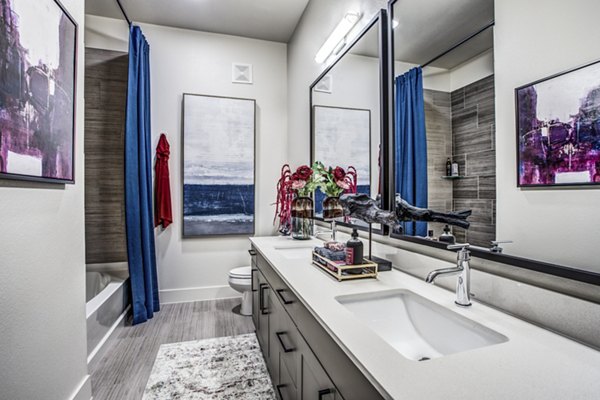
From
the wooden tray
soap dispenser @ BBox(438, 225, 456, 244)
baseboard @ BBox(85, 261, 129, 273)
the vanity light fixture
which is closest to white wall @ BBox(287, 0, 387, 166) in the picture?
the vanity light fixture

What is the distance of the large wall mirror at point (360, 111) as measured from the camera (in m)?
1.64

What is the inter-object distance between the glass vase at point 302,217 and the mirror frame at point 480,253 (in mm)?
938

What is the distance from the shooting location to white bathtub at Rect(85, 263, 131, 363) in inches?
82.1

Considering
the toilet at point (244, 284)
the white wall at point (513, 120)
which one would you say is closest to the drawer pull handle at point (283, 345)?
the white wall at point (513, 120)

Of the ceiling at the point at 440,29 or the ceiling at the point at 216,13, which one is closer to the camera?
the ceiling at the point at 440,29

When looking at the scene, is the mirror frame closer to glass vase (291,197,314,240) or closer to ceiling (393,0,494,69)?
ceiling (393,0,494,69)

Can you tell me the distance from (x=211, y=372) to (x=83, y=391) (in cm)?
68

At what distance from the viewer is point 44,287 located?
1.24 m

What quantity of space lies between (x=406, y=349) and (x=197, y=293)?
108 inches

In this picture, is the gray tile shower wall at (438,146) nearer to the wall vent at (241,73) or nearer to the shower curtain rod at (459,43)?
the shower curtain rod at (459,43)

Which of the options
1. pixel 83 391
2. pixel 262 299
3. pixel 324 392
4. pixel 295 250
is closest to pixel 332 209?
pixel 295 250

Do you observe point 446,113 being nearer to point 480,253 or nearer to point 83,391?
point 480,253

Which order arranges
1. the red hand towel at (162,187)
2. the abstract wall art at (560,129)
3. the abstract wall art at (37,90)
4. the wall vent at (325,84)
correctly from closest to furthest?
the abstract wall art at (560,129), the abstract wall art at (37,90), the wall vent at (325,84), the red hand towel at (162,187)

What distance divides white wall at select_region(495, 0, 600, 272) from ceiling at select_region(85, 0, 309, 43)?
7.85ft
